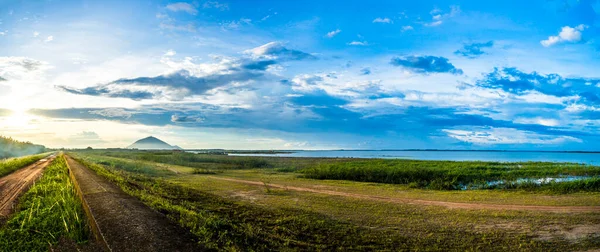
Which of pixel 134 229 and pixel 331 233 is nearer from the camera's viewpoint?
pixel 134 229

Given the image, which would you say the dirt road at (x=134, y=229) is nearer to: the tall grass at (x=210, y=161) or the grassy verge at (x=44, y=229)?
the grassy verge at (x=44, y=229)

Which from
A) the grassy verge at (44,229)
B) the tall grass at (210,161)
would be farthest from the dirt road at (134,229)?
the tall grass at (210,161)

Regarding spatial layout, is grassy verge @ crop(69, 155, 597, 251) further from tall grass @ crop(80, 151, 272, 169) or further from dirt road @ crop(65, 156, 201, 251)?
tall grass @ crop(80, 151, 272, 169)

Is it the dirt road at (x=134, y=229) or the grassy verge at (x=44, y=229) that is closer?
the dirt road at (x=134, y=229)

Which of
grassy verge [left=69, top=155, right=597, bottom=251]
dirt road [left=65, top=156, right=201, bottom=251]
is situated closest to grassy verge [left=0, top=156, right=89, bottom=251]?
dirt road [left=65, top=156, right=201, bottom=251]

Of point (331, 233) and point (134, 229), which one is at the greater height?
point (134, 229)

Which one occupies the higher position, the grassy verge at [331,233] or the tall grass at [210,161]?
the tall grass at [210,161]

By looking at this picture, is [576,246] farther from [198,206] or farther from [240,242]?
[198,206]

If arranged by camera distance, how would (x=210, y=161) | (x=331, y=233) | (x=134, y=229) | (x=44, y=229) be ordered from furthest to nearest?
(x=210, y=161)
(x=331, y=233)
(x=44, y=229)
(x=134, y=229)

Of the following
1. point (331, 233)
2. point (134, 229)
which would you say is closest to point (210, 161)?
point (331, 233)

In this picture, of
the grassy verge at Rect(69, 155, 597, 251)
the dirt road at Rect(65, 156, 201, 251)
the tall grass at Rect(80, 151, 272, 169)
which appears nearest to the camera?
the dirt road at Rect(65, 156, 201, 251)

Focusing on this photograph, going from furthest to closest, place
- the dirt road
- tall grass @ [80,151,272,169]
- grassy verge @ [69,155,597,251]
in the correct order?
1. tall grass @ [80,151,272,169]
2. grassy verge @ [69,155,597,251]
3. the dirt road

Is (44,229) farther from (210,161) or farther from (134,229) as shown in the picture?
(210,161)

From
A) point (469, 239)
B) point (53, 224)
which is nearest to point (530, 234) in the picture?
point (469, 239)
